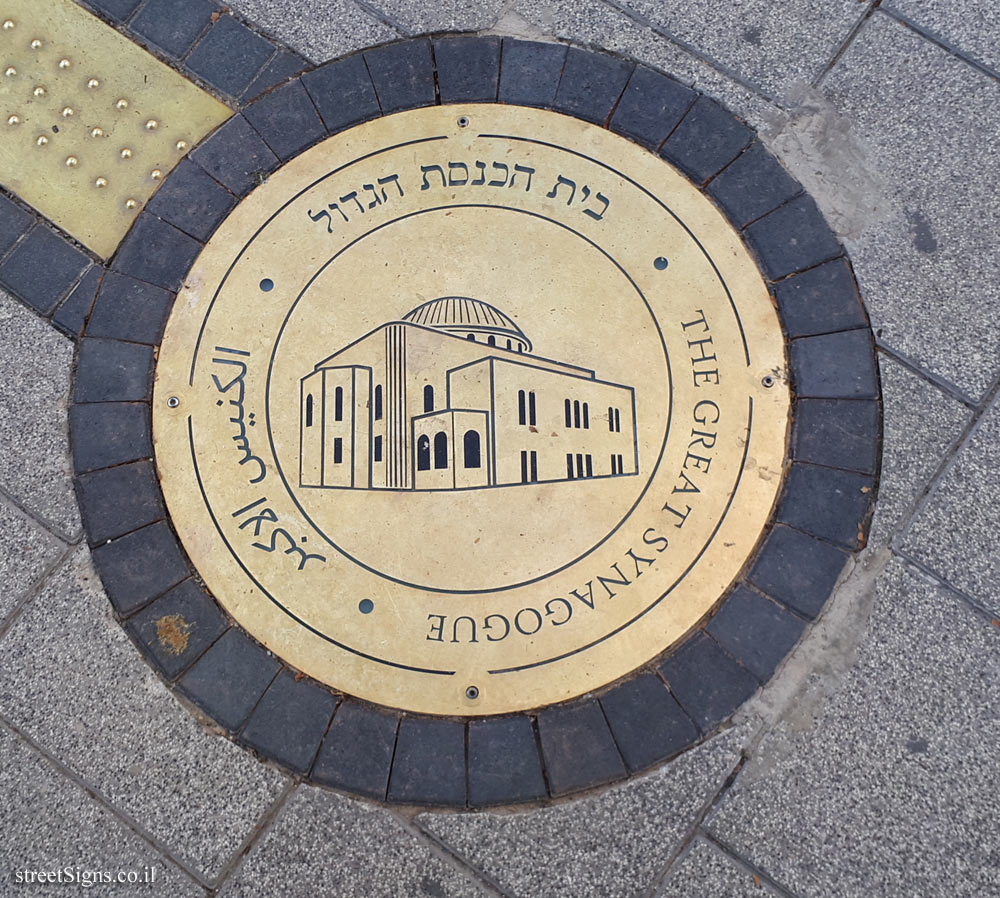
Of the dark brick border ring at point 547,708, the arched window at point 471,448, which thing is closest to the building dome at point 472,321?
the arched window at point 471,448

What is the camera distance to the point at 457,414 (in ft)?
7.22

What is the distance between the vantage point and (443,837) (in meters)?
2.07

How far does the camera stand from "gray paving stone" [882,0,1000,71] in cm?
246

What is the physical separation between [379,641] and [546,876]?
2.47 ft

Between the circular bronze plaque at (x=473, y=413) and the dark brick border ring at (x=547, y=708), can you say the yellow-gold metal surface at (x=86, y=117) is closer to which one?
the dark brick border ring at (x=547, y=708)

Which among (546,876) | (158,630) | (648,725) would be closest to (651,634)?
(648,725)

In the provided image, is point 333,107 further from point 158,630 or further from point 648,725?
point 648,725

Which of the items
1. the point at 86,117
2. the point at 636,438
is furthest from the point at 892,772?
the point at 86,117

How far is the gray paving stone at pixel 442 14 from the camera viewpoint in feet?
8.27

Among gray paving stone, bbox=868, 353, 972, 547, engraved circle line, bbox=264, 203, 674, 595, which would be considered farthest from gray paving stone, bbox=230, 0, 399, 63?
gray paving stone, bbox=868, 353, 972, 547

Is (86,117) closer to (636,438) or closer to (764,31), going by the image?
(636,438)

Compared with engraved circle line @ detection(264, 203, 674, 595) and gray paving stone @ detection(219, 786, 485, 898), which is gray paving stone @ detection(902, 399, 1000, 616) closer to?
engraved circle line @ detection(264, 203, 674, 595)

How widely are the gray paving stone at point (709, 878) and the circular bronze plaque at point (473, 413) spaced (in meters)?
0.51

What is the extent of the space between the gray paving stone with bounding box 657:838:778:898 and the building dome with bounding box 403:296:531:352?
1439mm
